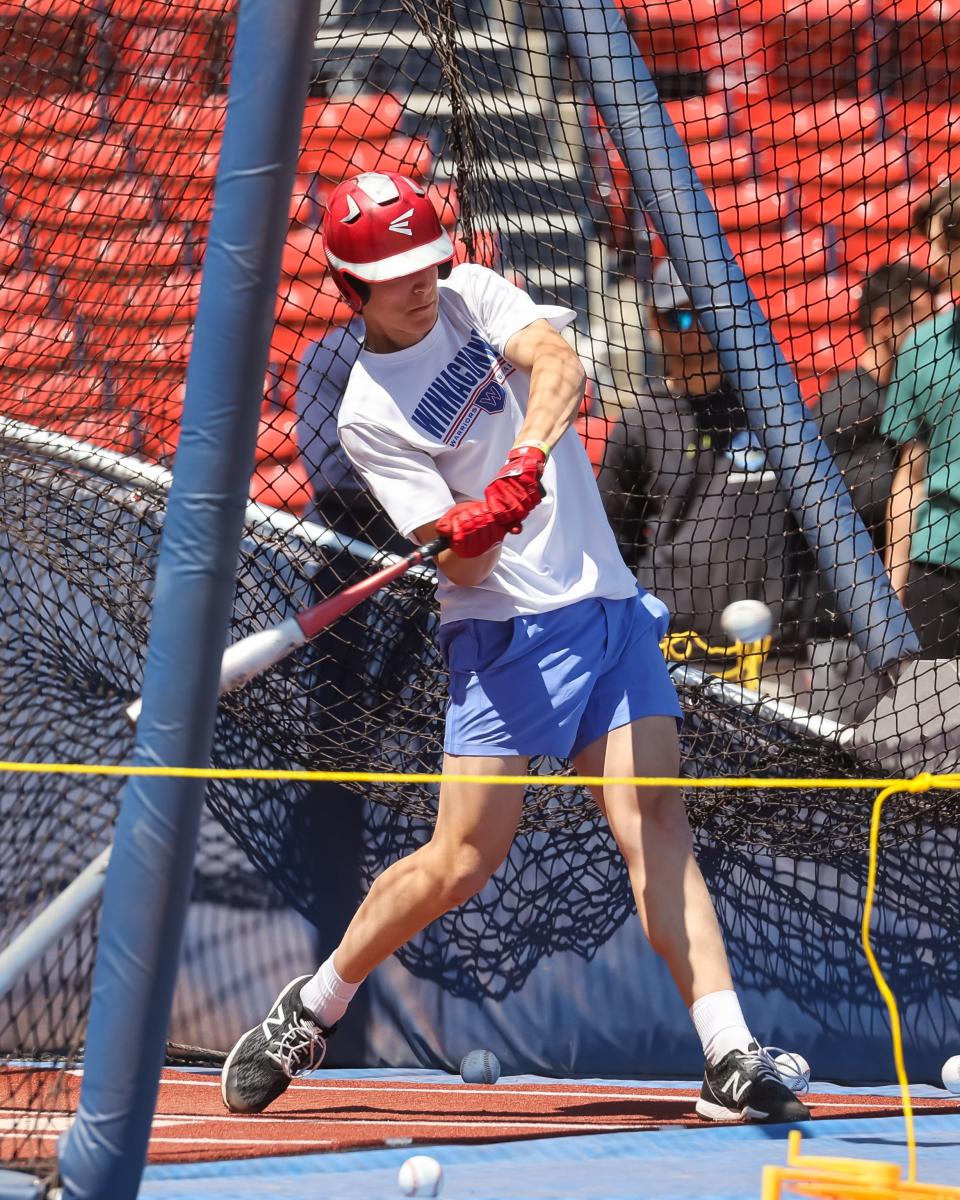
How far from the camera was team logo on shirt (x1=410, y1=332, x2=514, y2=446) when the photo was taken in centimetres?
245

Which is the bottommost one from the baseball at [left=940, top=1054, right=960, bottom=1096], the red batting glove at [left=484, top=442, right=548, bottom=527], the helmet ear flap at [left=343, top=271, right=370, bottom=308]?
the baseball at [left=940, top=1054, right=960, bottom=1096]

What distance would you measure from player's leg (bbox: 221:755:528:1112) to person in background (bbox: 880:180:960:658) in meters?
→ 1.05

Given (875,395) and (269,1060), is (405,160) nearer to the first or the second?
(875,395)

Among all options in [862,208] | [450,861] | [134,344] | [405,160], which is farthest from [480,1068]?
[862,208]

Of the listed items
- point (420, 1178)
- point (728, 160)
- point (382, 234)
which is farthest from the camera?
point (728, 160)

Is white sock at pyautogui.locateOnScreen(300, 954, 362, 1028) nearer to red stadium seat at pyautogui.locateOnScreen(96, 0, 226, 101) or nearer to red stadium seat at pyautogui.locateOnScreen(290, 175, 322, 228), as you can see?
red stadium seat at pyautogui.locateOnScreen(96, 0, 226, 101)

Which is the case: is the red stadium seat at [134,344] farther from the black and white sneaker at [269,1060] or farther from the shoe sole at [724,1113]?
the shoe sole at [724,1113]

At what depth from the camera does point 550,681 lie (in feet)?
8.11

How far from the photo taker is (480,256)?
3568 millimetres

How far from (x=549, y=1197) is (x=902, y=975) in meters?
1.44

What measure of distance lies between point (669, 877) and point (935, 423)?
3.89ft

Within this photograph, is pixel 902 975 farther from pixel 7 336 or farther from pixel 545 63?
pixel 545 63

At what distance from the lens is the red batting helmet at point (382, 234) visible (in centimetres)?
231

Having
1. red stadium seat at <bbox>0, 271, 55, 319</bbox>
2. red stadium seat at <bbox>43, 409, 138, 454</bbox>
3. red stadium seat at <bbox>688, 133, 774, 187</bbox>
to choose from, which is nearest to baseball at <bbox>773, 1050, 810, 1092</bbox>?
red stadium seat at <bbox>43, 409, 138, 454</bbox>
